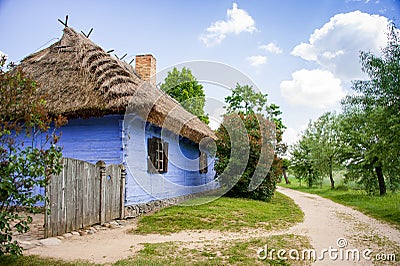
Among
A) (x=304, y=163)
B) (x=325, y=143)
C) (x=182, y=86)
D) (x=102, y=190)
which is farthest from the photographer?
(x=304, y=163)

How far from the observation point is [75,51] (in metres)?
10.5

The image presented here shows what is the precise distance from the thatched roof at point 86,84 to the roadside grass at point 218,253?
413 cm

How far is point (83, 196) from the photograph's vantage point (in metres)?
6.89

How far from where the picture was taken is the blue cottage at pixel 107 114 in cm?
875

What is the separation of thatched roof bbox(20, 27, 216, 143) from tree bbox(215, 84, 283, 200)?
3.23 metres

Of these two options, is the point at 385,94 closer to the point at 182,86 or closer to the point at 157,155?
the point at 157,155

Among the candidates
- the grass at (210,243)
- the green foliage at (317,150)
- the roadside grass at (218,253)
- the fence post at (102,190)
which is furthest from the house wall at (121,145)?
the green foliage at (317,150)

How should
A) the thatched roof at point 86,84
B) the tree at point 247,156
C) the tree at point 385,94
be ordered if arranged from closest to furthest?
the tree at point 385,94 < the thatched roof at point 86,84 < the tree at point 247,156

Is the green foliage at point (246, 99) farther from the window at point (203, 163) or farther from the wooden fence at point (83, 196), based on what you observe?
the wooden fence at point (83, 196)

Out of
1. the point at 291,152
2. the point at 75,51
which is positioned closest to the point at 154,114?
the point at 75,51

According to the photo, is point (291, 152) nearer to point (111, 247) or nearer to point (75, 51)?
point (75, 51)

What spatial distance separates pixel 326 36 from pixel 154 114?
6.57 metres

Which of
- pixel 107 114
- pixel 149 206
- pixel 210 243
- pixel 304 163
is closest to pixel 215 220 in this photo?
pixel 210 243
